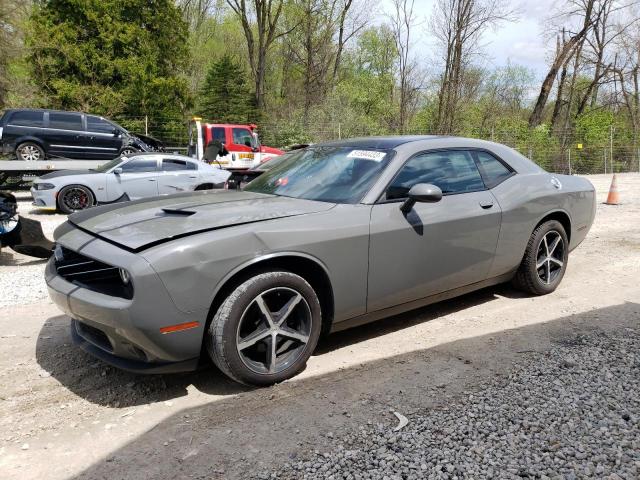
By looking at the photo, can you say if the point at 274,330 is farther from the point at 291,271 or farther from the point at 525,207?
the point at 525,207

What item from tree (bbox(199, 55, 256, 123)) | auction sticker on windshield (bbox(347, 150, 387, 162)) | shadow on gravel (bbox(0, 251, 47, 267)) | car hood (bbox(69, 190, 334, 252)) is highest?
tree (bbox(199, 55, 256, 123))

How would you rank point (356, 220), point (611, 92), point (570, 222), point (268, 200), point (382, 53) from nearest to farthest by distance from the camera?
point (356, 220), point (268, 200), point (570, 222), point (611, 92), point (382, 53)

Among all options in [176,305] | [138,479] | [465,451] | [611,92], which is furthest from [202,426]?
[611,92]

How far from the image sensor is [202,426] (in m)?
2.68

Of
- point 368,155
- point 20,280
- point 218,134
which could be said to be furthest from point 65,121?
point 368,155

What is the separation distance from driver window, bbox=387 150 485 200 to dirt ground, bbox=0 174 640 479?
1.12 metres

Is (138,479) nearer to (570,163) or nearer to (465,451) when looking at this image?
(465,451)

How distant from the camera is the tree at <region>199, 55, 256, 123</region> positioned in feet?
94.1

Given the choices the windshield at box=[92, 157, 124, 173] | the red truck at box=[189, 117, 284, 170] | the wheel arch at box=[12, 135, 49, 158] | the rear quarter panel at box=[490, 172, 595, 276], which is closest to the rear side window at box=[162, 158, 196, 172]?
the windshield at box=[92, 157, 124, 173]

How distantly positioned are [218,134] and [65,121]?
4.73m

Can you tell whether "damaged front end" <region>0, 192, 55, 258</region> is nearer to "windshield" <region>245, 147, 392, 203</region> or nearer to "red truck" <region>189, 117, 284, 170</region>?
"windshield" <region>245, 147, 392, 203</region>

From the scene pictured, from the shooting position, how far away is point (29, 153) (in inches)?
554

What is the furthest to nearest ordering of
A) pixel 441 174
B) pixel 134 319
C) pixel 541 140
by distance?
pixel 541 140 → pixel 441 174 → pixel 134 319

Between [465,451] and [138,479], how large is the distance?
1.50 metres
